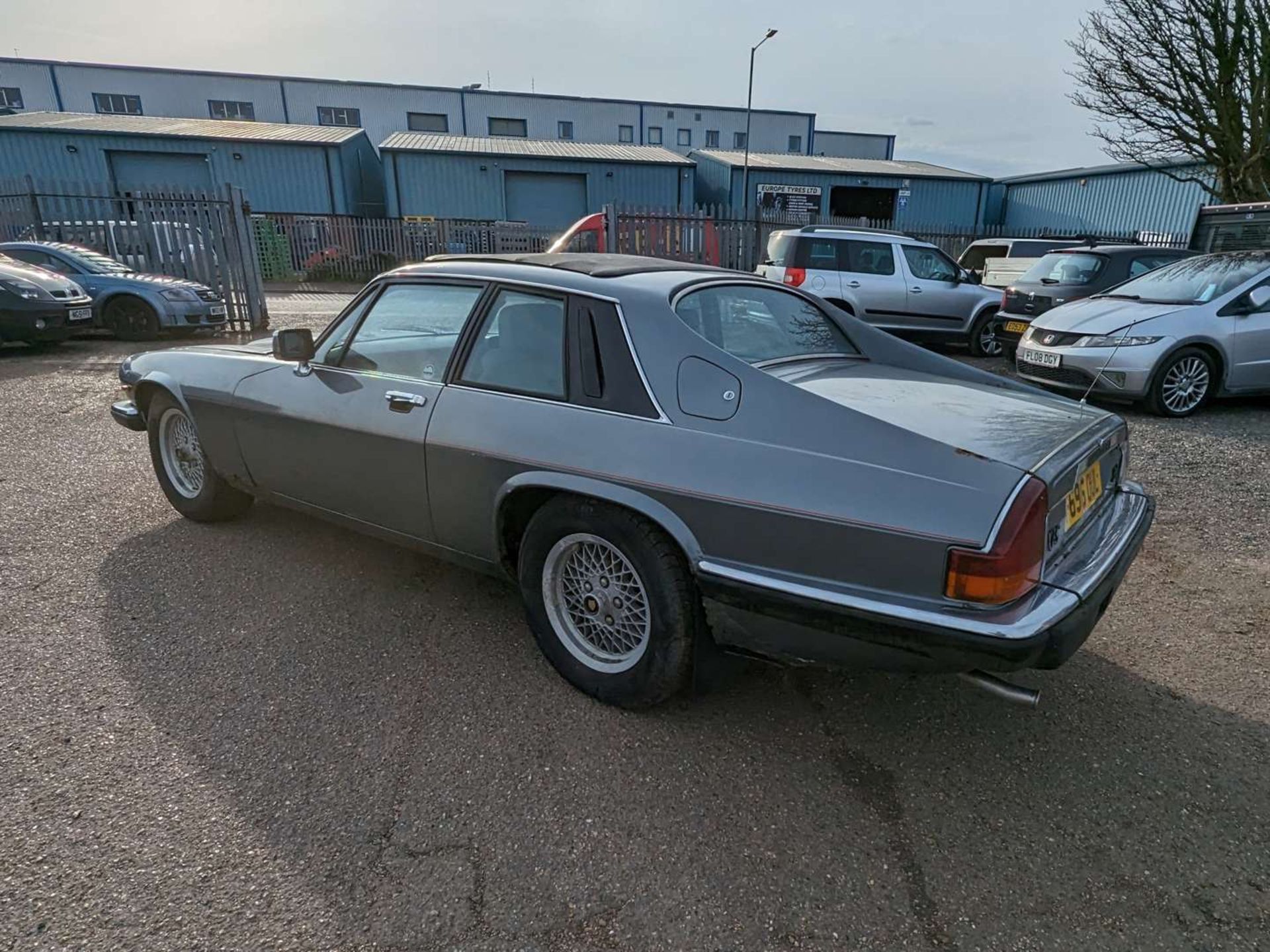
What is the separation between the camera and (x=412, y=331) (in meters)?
3.33

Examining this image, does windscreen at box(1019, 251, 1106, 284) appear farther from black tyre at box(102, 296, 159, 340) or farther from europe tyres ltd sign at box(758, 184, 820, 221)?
europe tyres ltd sign at box(758, 184, 820, 221)

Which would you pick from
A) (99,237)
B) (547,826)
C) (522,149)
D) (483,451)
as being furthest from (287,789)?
(522,149)

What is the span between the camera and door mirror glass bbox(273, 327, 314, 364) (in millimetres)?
3527

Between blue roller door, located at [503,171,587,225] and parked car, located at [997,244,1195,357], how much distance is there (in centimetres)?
2171

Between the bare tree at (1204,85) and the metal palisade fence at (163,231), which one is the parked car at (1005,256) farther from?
the metal palisade fence at (163,231)

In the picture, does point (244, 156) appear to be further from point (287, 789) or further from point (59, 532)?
point (287, 789)

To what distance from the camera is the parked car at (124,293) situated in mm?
10844

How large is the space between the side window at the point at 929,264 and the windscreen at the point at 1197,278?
3.11m

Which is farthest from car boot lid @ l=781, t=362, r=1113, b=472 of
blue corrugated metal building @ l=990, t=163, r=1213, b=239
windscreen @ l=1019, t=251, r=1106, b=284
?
blue corrugated metal building @ l=990, t=163, r=1213, b=239

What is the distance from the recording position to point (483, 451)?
2.77 m

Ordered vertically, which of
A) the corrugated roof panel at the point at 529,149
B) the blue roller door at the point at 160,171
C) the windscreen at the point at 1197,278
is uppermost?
the corrugated roof panel at the point at 529,149

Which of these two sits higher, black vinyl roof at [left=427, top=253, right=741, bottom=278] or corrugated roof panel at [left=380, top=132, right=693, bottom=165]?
corrugated roof panel at [left=380, top=132, right=693, bottom=165]

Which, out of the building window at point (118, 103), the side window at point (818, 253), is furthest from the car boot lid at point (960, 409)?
the building window at point (118, 103)

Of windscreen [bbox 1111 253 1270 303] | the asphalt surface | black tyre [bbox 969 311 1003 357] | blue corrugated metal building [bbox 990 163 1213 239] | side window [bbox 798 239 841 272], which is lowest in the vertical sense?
the asphalt surface
